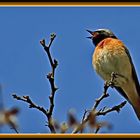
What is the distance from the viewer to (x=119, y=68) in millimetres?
7512

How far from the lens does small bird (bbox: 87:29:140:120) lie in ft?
24.5

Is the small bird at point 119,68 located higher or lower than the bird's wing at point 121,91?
higher

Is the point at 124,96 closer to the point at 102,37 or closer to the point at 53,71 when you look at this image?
the point at 102,37

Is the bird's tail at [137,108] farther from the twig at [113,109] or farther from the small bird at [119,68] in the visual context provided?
the twig at [113,109]

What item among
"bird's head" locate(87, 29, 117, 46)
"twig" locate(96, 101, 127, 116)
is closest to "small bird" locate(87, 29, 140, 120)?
"bird's head" locate(87, 29, 117, 46)

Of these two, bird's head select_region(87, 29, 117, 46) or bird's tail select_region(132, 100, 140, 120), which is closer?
bird's tail select_region(132, 100, 140, 120)

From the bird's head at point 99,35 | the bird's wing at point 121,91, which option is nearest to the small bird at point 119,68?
the bird's wing at point 121,91

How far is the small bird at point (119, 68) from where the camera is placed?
7.45m

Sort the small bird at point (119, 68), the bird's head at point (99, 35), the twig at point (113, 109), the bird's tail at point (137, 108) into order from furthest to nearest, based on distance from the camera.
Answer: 1. the bird's head at point (99, 35)
2. the small bird at point (119, 68)
3. the bird's tail at point (137, 108)
4. the twig at point (113, 109)

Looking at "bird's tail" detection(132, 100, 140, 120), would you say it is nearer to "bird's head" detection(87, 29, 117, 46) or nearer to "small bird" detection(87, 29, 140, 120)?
"small bird" detection(87, 29, 140, 120)

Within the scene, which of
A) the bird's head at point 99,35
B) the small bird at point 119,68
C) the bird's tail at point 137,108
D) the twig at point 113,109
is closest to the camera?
the twig at point 113,109

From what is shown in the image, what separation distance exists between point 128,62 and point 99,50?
627mm

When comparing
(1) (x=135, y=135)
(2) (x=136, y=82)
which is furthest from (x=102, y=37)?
(1) (x=135, y=135)

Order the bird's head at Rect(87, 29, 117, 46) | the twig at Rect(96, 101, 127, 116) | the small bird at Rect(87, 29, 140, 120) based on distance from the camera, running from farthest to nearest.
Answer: the bird's head at Rect(87, 29, 117, 46) < the small bird at Rect(87, 29, 140, 120) < the twig at Rect(96, 101, 127, 116)
